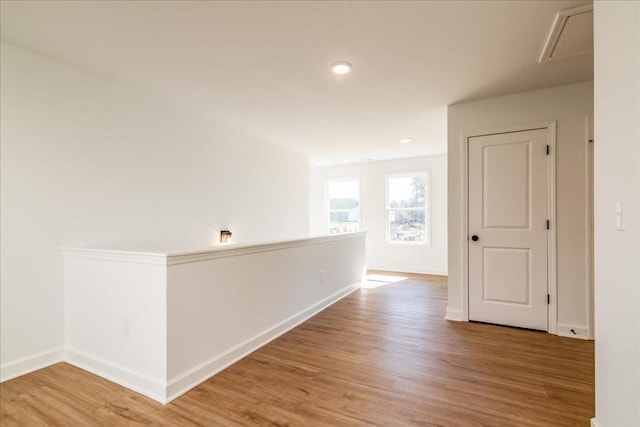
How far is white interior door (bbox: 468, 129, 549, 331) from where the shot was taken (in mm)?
3068

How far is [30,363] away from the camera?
2303 millimetres

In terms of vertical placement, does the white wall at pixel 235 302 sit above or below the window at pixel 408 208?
below

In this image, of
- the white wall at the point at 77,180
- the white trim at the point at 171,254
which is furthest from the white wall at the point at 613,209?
the white wall at the point at 77,180

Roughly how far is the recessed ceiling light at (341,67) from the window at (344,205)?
4755mm

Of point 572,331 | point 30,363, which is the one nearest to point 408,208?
point 572,331

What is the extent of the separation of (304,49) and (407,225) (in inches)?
203

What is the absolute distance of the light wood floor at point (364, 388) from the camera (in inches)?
69.4

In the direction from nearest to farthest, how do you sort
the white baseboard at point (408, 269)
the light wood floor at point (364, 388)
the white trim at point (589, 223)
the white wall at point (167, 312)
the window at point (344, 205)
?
the light wood floor at point (364, 388), the white wall at point (167, 312), the white trim at point (589, 223), the white baseboard at point (408, 269), the window at point (344, 205)

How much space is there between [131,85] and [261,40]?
159 centimetres

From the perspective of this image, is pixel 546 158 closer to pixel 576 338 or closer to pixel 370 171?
pixel 576 338

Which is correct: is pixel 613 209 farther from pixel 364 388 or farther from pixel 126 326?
pixel 126 326

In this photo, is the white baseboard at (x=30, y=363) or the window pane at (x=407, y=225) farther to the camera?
the window pane at (x=407, y=225)

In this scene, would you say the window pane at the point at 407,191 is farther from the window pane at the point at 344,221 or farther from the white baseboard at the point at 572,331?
the white baseboard at the point at 572,331

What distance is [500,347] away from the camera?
270 cm
